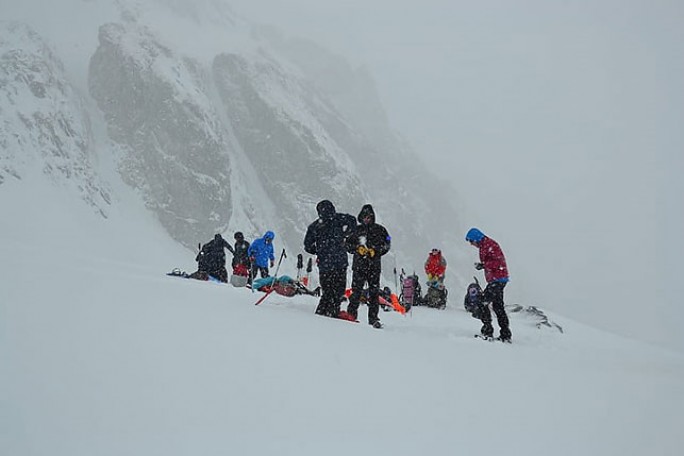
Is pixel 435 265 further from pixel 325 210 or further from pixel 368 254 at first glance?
pixel 325 210

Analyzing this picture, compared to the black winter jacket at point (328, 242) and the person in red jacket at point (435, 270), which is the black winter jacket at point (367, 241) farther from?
the person in red jacket at point (435, 270)

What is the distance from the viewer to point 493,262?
802 centimetres

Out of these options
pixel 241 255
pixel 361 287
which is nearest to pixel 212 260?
pixel 241 255

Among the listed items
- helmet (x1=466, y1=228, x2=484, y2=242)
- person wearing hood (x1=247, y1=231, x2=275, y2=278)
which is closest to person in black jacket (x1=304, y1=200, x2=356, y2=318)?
helmet (x1=466, y1=228, x2=484, y2=242)

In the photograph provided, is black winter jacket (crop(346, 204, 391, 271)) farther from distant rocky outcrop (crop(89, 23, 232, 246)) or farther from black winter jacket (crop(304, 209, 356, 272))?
distant rocky outcrop (crop(89, 23, 232, 246))

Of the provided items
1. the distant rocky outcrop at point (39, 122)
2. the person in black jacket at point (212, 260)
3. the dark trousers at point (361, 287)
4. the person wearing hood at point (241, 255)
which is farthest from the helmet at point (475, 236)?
the distant rocky outcrop at point (39, 122)

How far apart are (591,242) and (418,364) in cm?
21671

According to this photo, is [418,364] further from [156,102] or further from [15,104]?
[156,102]

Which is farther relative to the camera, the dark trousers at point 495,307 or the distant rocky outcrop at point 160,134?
the distant rocky outcrop at point 160,134

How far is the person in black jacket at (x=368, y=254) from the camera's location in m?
7.86

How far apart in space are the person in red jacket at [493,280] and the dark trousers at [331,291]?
7.99ft

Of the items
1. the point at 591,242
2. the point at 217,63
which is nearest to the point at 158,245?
the point at 217,63

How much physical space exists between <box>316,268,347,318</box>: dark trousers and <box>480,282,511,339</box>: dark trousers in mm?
2558

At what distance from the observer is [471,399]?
3.69m
